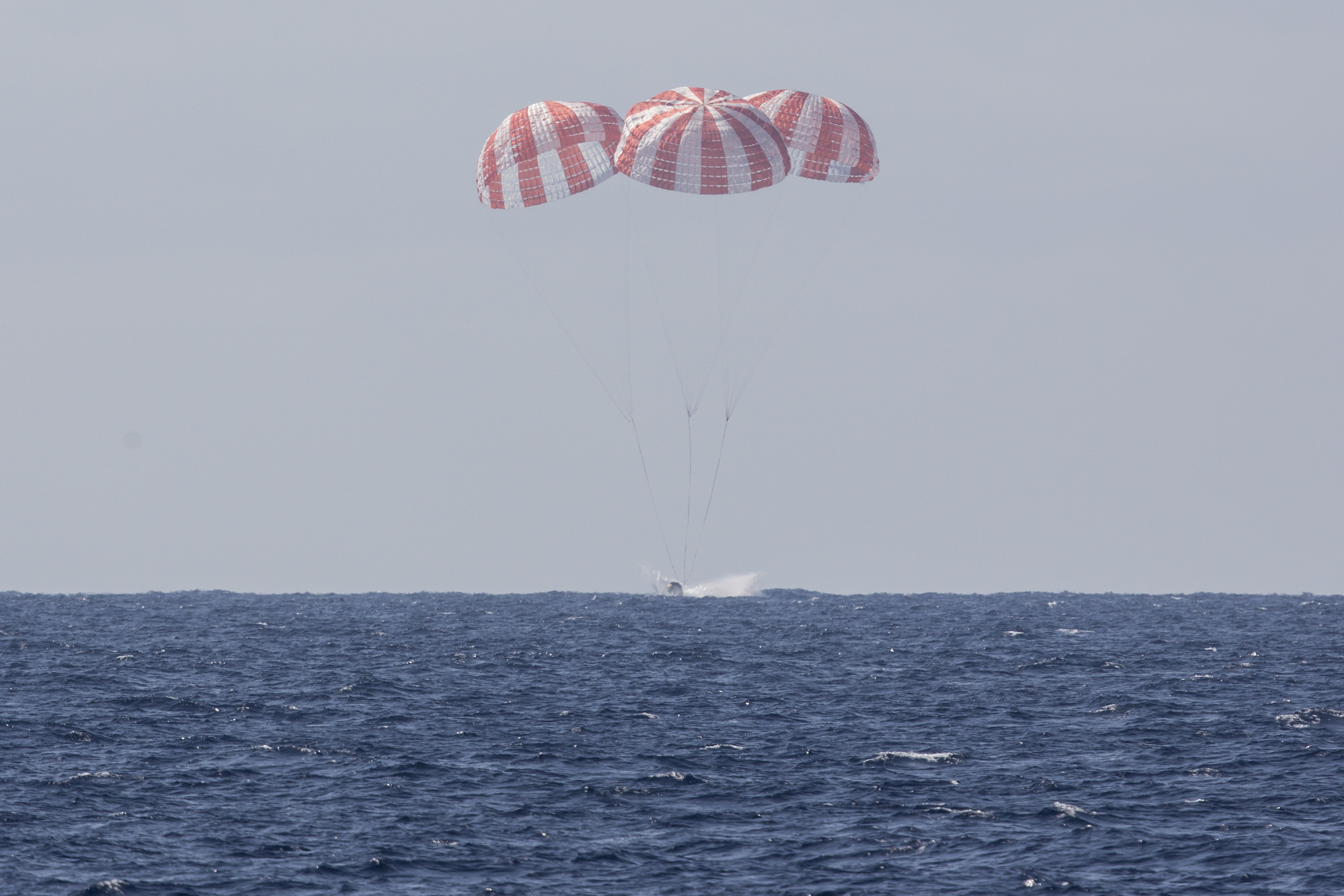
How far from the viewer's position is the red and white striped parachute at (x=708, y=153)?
51281 millimetres

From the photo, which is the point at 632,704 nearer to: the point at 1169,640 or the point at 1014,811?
the point at 1014,811

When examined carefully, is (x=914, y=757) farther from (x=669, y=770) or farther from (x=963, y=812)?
(x=669, y=770)

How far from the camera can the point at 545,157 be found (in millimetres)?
Answer: 54281

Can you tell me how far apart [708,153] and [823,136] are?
7008 millimetres

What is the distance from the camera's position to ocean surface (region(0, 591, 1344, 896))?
26656 mm

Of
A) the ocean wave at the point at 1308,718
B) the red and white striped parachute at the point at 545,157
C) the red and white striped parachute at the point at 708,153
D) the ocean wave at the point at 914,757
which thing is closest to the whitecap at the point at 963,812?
the ocean wave at the point at 914,757

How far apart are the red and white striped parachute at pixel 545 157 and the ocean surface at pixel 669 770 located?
18728 millimetres

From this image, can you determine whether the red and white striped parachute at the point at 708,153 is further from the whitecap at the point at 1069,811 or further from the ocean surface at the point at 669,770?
the whitecap at the point at 1069,811

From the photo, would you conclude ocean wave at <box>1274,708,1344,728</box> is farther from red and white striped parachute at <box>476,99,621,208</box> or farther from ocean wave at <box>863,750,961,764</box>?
red and white striped parachute at <box>476,99,621,208</box>

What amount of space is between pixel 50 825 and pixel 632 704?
20272 millimetres

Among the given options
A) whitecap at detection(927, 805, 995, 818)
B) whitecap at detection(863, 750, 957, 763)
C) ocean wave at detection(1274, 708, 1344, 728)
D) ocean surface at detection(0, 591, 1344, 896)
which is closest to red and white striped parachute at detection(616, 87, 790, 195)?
ocean surface at detection(0, 591, 1344, 896)

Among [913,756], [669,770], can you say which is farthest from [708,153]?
[669,770]

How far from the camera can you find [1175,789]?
3281cm

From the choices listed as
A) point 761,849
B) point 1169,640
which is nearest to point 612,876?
point 761,849
